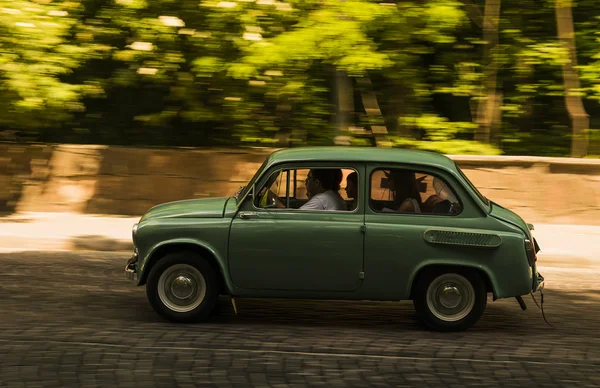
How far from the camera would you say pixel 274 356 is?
7.22 meters

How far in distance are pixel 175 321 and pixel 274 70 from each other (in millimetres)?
6644

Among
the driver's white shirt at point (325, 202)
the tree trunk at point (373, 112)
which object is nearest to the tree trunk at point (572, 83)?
the tree trunk at point (373, 112)

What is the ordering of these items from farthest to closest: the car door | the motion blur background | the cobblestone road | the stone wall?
the stone wall
the motion blur background
the car door
the cobblestone road

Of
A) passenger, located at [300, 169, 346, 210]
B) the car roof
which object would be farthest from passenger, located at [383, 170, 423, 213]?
passenger, located at [300, 169, 346, 210]

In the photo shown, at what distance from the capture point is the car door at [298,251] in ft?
26.2

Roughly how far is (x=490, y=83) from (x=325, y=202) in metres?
8.47

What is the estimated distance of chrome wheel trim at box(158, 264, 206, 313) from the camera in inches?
322

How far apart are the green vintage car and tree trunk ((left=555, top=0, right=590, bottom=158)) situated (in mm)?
8077

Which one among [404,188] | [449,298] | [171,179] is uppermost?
[404,188]

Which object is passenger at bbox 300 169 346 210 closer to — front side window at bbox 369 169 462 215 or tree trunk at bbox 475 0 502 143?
front side window at bbox 369 169 462 215

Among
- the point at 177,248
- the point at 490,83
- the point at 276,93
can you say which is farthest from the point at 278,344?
the point at 490,83

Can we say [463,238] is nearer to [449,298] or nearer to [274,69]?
[449,298]

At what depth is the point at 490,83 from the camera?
15.9 meters

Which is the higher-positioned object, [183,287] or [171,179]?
[171,179]
